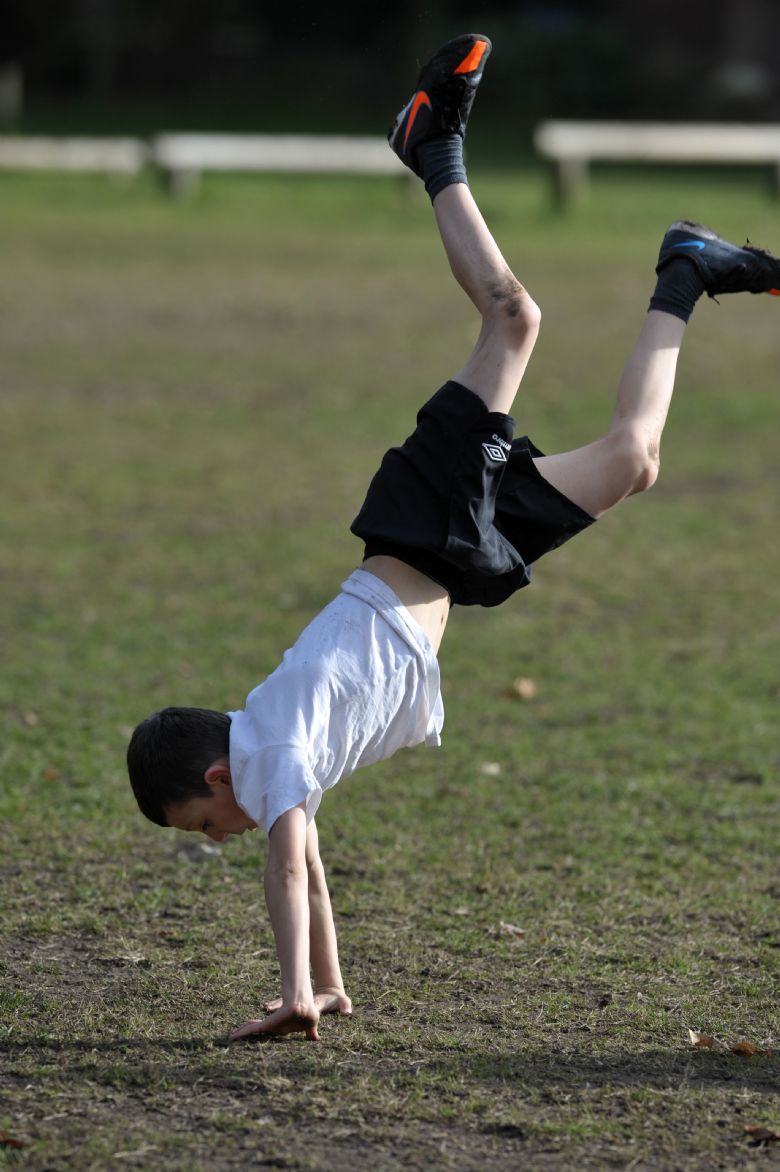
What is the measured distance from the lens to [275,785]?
3.56 meters

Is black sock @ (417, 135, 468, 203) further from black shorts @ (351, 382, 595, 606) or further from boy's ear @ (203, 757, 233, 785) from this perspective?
boy's ear @ (203, 757, 233, 785)

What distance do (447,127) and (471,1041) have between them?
7.73ft

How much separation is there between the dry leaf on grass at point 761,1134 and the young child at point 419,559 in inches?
38.4

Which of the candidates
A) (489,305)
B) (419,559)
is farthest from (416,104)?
(419,559)

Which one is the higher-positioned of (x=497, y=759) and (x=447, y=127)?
(x=447, y=127)

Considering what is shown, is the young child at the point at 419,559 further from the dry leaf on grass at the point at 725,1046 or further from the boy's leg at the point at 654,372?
the dry leaf on grass at the point at 725,1046

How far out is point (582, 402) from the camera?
1246 cm

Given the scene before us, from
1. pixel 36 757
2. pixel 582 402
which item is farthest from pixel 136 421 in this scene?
pixel 36 757

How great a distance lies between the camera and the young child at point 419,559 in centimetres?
363

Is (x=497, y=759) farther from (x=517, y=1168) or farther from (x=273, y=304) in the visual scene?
(x=273, y=304)

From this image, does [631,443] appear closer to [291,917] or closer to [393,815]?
[291,917]

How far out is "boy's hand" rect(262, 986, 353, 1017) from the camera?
12.8 ft

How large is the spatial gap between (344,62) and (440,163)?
42273 millimetres

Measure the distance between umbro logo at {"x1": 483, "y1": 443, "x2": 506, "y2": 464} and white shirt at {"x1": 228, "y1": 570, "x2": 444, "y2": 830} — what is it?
42 cm
